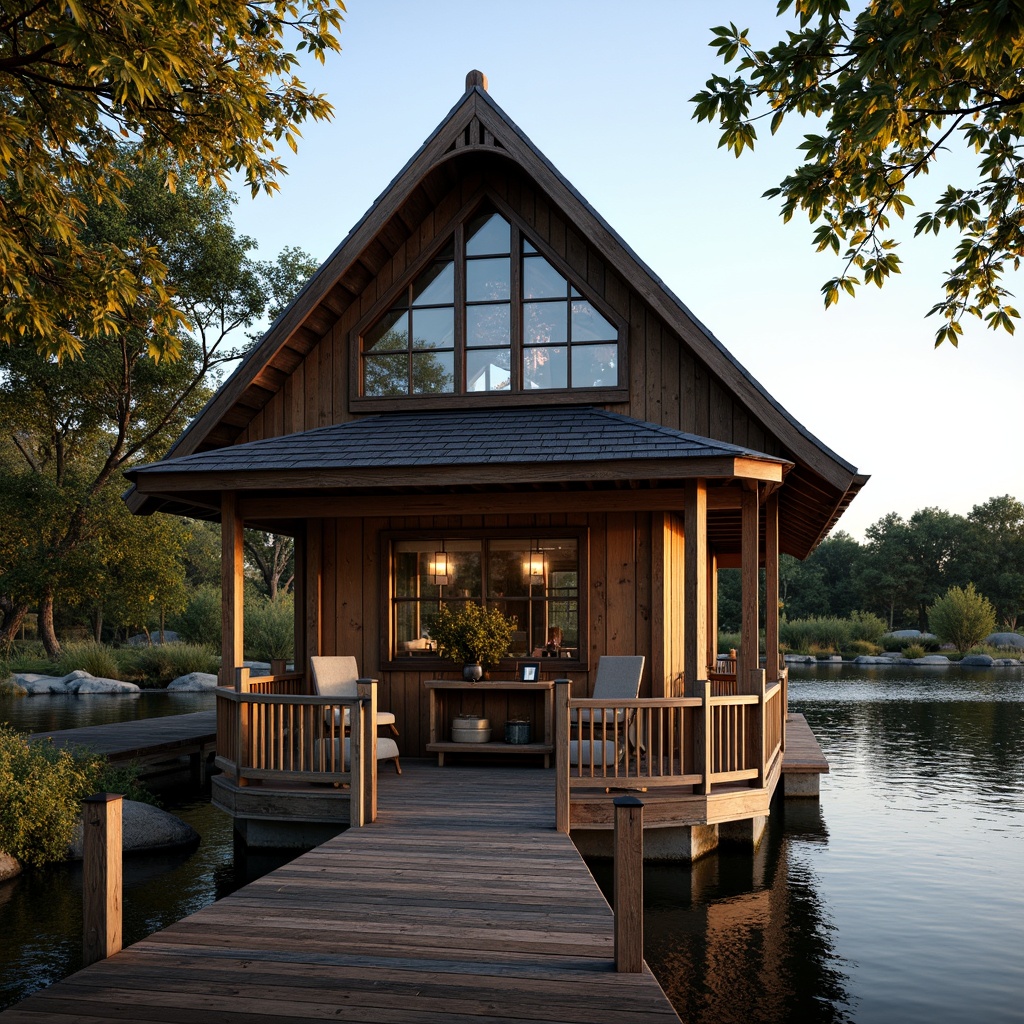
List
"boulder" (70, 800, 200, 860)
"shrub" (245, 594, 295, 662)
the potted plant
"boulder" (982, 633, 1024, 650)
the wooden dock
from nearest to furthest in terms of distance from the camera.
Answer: "boulder" (70, 800, 200, 860), the potted plant, the wooden dock, "shrub" (245, 594, 295, 662), "boulder" (982, 633, 1024, 650)

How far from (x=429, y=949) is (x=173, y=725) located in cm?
1132

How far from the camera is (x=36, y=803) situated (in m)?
9.24

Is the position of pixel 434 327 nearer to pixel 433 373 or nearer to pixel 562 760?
pixel 433 373

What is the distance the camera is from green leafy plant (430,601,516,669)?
11156mm

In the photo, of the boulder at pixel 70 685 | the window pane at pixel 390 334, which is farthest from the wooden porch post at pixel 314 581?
the boulder at pixel 70 685

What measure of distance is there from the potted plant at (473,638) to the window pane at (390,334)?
3240 mm

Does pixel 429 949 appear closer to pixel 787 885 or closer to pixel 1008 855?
pixel 787 885

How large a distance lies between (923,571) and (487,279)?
184ft

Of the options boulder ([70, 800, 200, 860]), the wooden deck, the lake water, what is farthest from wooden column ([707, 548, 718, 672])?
the wooden deck

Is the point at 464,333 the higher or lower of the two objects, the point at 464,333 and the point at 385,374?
the higher

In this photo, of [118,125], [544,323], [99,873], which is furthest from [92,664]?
[99,873]

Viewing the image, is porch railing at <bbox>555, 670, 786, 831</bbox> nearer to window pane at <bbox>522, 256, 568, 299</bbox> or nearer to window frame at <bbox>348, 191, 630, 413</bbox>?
window frame at <bbox>348, 191, 630, 413</bbox>

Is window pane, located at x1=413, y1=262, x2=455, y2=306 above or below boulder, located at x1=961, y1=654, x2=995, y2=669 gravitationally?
above

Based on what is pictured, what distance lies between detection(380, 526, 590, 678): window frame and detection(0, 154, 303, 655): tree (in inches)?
643
